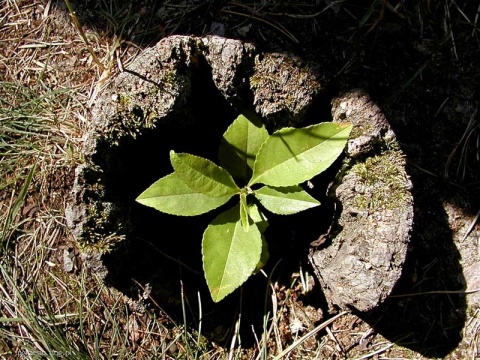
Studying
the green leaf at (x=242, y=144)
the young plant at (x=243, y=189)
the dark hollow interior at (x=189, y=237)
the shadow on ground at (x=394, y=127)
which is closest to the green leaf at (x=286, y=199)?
the young plant at (x=243, y=189)

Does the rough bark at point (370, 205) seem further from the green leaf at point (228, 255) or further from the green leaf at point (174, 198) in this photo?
the green leaf at point (174, 198)

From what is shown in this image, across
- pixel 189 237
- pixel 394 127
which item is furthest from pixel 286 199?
pixel 394 127

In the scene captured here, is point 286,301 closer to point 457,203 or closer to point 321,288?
point 321,288

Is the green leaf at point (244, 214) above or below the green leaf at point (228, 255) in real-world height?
above

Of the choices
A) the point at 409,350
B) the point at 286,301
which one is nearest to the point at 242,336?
the point at 286,301

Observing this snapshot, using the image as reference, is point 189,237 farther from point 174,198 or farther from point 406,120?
point 406,120
